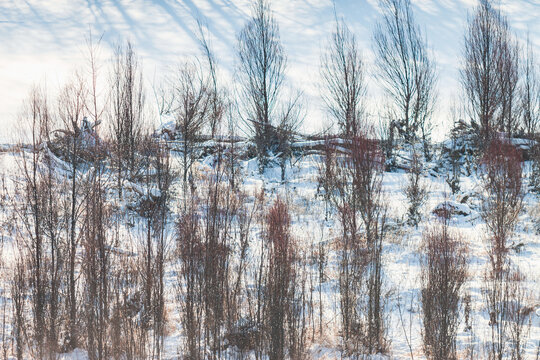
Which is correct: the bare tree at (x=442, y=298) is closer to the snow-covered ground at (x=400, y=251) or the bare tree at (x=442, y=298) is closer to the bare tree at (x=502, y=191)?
the snow-covered ground at (x=400, y=251)

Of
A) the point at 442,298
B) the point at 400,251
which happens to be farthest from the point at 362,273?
the point at 400,251

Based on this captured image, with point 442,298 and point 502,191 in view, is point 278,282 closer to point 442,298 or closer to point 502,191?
point 442,298

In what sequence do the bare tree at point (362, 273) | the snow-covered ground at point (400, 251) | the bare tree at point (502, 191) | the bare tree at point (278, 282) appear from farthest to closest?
the bare tree at point (502, 191) < the snow-covered ground at point (400, 251) < the bare tree at point (362, 273) < the bare tree at point (278, 282)

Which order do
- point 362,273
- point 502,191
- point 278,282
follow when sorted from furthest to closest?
point 502,191 < point 362,273 < point 278,282

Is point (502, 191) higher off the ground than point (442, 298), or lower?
higher

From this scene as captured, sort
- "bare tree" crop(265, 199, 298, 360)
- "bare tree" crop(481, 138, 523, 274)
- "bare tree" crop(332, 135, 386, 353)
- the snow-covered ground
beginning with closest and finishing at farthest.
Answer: "bare tree" crop(265, 199, 298, 360) < "bare tree" crop(332, 135, 386, 353) < the snow-covered ground < "bare tree" crop(481, 138, 523, 274)

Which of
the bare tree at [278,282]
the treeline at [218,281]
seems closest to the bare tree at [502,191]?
the treeline at [218,281]

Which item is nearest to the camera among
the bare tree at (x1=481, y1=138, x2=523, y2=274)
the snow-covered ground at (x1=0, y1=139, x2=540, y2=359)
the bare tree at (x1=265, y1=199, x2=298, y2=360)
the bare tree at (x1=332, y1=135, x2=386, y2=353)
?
the bare tree at (x1=265, y1=199, x2=298, y2=360)

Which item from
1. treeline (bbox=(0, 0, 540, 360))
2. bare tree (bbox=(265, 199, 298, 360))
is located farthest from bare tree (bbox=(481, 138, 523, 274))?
bare tree (bbox=(265, 199, 298, 360))

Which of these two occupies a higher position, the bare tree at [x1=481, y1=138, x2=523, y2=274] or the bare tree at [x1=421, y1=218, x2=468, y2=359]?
the bare tree at [x1=481, y1=138, x2=523, y2=274]

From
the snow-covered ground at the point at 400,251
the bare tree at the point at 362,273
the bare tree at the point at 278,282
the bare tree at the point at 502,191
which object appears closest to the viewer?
the bare tree at the point at 278,282

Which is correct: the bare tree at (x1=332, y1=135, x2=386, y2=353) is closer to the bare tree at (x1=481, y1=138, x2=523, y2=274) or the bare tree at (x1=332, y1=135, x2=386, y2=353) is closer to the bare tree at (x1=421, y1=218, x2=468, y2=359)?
the bare tree at (x1=421, y1=218, x2=468, y2=359)

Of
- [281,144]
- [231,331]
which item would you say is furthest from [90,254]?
[281,144]

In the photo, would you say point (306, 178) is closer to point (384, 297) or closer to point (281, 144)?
point (281, 144)
